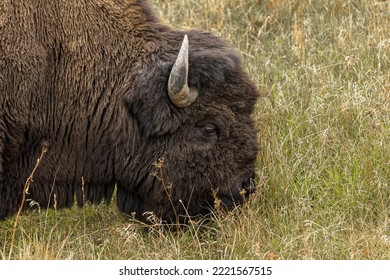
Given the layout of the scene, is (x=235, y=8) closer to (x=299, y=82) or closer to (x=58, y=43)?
(x=299, y=82)

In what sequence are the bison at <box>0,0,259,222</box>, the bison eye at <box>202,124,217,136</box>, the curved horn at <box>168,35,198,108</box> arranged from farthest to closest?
1. the bison eye at <box>202,124,217,136</box>
2. the bison at <box>0,0,259,222</box>
3. the curved horn at <box>168,35,198,108</box>

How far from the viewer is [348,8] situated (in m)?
9.46

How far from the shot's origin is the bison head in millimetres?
6363

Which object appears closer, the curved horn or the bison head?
the curved horn

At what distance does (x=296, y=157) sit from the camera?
750 cm

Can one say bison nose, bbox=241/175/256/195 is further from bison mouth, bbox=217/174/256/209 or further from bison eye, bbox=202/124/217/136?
bison eye, bbox=202/124/217/136

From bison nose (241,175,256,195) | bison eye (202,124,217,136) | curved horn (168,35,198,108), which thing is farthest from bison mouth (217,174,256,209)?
curved horn (168,35,198,108)

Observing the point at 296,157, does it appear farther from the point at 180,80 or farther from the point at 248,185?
the point at 180,80

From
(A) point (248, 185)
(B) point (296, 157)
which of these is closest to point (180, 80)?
(A) point (248, 185)

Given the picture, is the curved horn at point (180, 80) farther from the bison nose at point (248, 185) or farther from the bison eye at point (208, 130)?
the bison nose at point (248, 185)

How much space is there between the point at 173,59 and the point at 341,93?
7.25 feet

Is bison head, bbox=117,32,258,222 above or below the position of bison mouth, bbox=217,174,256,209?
Result: above

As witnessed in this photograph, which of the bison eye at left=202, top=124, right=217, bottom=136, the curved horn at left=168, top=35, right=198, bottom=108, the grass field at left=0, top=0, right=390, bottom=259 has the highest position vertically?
the curved horn at left=168, top=35, right=198, bottom=108

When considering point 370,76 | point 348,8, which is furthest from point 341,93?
point 348,8
